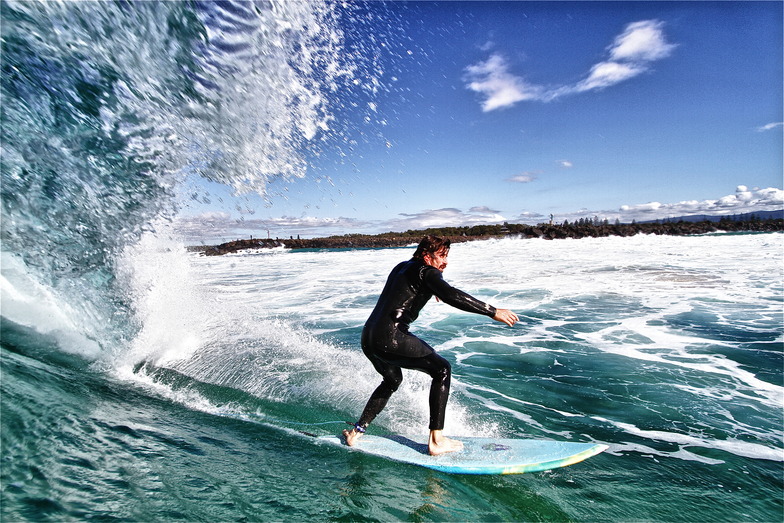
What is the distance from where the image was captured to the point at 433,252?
384 cm

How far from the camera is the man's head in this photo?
12.6ft

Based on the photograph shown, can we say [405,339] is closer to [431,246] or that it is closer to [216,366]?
[431,246]

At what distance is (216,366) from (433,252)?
15.5ft

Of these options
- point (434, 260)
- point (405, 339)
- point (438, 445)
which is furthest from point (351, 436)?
point (434, 260)

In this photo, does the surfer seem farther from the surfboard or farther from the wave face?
the wave face

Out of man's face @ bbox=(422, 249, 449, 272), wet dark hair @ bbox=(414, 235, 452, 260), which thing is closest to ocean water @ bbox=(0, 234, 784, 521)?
man's face @ bbox=(422, 249, 449, 272)

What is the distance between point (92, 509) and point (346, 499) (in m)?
1.72

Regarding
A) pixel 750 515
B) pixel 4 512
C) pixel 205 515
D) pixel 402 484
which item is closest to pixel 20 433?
pixel 4 512

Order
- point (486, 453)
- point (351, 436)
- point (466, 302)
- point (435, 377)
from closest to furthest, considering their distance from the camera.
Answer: point (466, 302) → point (486, 453) → point (435, 377) → point (351, 436)

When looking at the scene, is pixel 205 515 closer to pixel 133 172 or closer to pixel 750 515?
pixel 750 515

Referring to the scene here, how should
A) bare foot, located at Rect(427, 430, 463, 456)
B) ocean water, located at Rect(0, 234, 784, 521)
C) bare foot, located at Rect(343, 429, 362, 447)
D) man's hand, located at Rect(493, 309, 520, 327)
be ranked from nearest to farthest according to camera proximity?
ocean water, located at Rect(0, 234, 784, 521), man's hand, located at Rect(493, 309, 520, 327), bare foot, located at Rect(427, 430, 463, 456), bare foot, located at Rect(343, 429, 362, 447)

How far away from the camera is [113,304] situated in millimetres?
7551

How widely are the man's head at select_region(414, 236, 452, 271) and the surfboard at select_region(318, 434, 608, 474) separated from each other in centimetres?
192

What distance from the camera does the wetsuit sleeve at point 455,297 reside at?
136 inches
